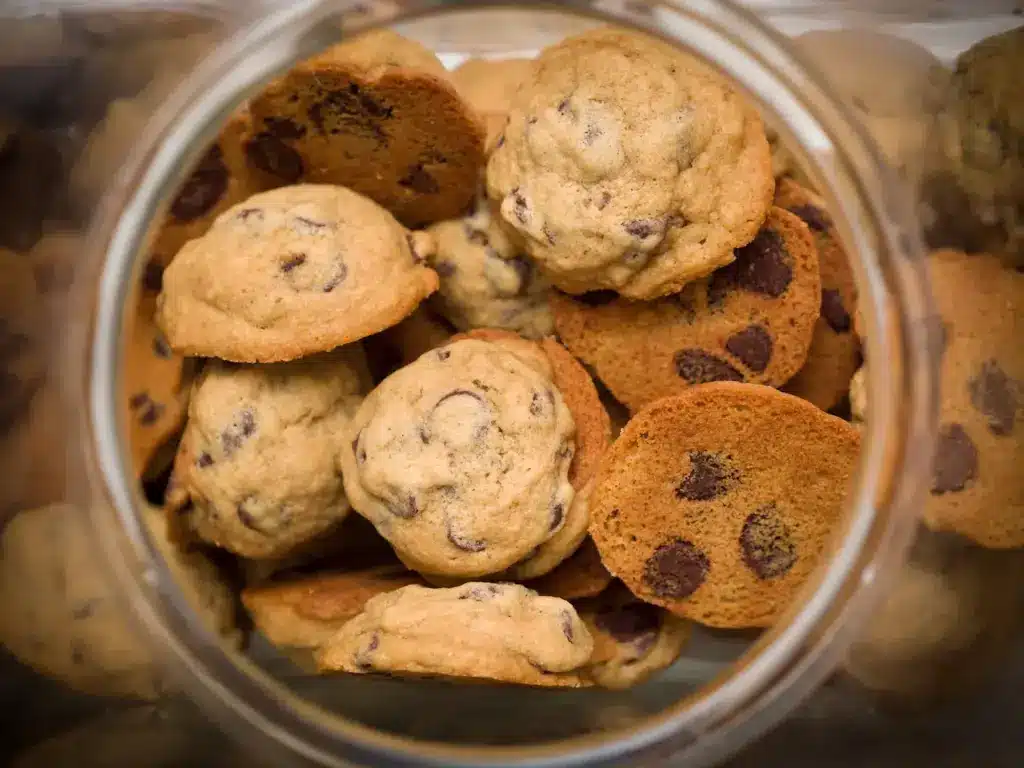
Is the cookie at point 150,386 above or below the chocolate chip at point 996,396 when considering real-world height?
below

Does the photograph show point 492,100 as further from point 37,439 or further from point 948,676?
point 948,676


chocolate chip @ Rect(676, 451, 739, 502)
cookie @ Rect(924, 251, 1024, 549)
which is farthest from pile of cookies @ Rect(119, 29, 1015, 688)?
cookie @ Rect(924, 251, 1024, 549)

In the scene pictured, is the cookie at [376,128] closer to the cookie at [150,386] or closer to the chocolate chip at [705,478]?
the cookie at [150,386]

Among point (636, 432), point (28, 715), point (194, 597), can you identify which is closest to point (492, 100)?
point (636, 432)

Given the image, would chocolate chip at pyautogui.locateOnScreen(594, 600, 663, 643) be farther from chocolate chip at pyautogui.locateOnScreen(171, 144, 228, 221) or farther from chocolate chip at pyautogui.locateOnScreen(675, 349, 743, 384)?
chocolate chip at pyautogui.locateOnScreen(171, 144, 228, 221)

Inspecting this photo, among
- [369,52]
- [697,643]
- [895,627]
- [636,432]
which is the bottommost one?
[697,643]

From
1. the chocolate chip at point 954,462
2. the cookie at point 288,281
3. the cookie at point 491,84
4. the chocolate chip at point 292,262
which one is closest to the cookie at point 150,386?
the cookie at point 288,281
